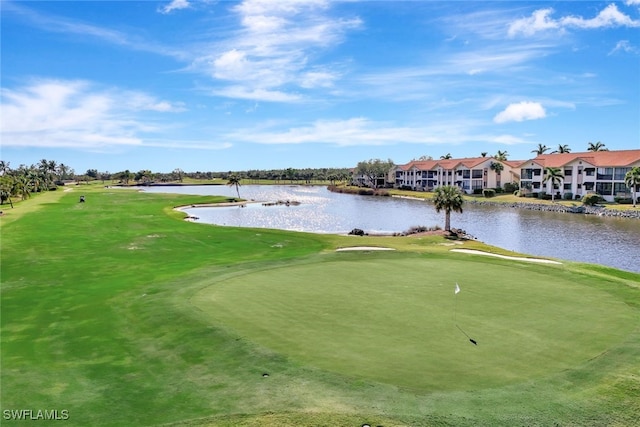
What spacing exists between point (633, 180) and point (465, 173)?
52525 millimetres

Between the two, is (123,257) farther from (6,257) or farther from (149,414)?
(149,414)

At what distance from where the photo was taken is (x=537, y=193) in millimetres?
108500

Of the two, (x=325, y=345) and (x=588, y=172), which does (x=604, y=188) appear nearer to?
(x=588, y=172)

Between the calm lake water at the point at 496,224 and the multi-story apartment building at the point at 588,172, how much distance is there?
17052mm

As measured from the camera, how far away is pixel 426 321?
17.9 meters

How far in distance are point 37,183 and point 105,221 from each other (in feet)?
348

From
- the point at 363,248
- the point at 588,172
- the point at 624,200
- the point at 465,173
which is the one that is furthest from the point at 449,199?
the point at 465,173

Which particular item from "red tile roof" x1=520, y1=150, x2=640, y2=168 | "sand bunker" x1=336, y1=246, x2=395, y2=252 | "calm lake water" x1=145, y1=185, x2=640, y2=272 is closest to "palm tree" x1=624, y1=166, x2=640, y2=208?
"red tile roof" x1=520, y1=150, x2=640, y2=168

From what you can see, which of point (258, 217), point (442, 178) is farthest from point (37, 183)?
point (442, 178)

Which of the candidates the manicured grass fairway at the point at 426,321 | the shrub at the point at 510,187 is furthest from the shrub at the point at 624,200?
the manicured grass fairway at the point at 426,321

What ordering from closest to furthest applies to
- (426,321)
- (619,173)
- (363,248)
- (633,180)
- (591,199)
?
(426,321) < (363,248) < (633,180) < (591,199) < (619,173)

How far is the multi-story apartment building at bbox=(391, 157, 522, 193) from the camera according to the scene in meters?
128

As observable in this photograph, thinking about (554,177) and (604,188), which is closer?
(604,188)

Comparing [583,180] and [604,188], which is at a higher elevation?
[583,180]
